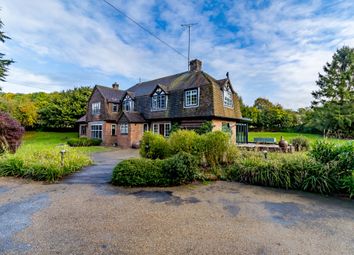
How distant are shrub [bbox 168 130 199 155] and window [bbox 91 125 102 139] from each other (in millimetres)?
16424

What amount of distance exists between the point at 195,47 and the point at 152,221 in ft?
67.2

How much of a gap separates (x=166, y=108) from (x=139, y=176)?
1353 cm

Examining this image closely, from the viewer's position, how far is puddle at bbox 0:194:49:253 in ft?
9.96

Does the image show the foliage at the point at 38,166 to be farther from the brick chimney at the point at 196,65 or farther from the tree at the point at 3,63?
the brick chimney at the point at 196,65

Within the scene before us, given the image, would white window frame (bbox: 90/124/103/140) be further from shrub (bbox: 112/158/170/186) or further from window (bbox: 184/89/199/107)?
shrub (bbox: 112/158/170/186)

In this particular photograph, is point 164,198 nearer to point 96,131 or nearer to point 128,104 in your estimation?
point 128,104

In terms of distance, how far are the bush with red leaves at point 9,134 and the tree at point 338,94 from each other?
35949mm

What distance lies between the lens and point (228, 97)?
18.9 metres

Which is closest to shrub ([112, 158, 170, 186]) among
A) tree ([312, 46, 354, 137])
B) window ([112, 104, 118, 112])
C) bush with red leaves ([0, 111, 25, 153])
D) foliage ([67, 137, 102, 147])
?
bush with red leaves ([0, 111, 25, 153])

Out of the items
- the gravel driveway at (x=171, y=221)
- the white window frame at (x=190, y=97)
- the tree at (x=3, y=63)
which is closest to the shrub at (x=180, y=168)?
the gravel driveway at (x=171, y=221)

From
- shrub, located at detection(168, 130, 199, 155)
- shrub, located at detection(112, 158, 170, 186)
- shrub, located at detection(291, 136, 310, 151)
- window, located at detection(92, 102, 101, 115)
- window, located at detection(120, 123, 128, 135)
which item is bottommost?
shrub, located at detection(112, 158, 170, 186)

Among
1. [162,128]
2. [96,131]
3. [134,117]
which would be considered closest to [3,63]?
[96,131]

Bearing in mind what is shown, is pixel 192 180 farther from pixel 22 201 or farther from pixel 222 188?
pixel 22 201

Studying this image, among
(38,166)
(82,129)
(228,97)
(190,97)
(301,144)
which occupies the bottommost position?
(38,166)
